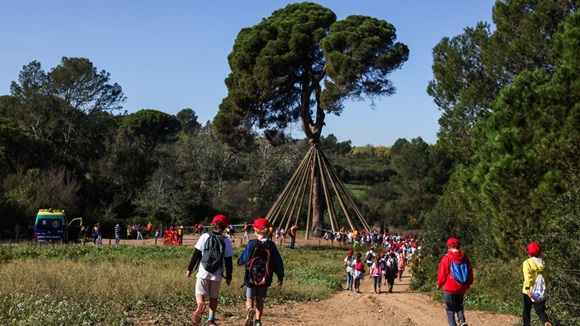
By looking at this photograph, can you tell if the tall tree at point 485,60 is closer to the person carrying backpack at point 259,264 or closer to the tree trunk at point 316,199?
the tree trunk at point 316,199

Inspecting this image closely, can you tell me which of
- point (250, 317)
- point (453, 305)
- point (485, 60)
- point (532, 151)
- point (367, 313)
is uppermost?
point (485, 60)

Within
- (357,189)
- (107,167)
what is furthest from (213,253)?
(357,189)

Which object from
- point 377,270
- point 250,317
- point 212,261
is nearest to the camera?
point 250,317

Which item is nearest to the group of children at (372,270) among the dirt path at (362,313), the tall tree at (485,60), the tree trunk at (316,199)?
the dirt path at (362,313)

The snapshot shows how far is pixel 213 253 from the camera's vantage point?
Result: 8.86 m

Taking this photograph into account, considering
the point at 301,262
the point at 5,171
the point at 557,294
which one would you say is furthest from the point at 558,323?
the point at 5,171

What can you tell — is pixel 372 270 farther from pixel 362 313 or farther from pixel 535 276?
pixel 535 276

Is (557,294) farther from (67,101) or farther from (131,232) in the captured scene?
(67,101)

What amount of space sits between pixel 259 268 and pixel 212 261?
70cm

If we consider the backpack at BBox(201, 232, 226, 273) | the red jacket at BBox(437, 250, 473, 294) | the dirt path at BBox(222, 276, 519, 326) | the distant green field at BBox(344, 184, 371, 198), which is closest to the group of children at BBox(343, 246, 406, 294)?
the dirt path at BBox(222, 276, 519, 326)

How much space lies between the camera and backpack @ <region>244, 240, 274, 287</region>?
351 inches

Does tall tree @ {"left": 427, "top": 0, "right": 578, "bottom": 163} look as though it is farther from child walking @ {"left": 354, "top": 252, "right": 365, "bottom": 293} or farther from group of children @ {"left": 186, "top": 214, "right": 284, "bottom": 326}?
group of children @ {"left": 186, "top": 214, "right": 284, "bottom": 326}

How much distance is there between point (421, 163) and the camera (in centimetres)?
5634

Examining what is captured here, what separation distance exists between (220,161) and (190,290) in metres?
45.3
